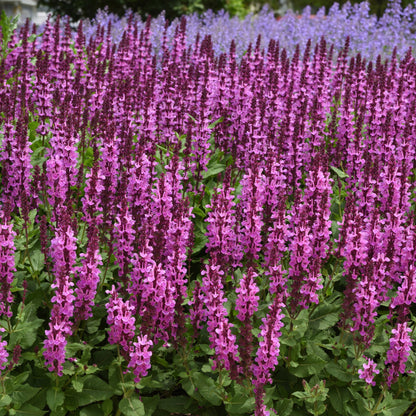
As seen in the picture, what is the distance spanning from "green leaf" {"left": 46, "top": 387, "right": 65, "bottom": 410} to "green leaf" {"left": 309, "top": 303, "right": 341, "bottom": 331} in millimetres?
1809

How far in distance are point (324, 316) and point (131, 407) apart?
5.06 feet

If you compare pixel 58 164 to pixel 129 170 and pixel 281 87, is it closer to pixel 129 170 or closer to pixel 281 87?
pixel 129 170

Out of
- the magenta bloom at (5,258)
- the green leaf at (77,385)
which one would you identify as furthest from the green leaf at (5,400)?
the magenta bloom at (5,258)

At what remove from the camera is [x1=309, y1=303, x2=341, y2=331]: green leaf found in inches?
170

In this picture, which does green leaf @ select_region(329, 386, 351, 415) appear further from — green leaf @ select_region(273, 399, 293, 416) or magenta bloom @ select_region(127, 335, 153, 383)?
magenta bloom @ select_region(127, 335, 153, 383)

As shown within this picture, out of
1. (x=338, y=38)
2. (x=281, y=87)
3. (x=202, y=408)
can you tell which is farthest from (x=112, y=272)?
(x=338, y=38)

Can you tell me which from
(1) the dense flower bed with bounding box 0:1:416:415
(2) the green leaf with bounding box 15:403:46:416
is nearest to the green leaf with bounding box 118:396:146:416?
(1) the dense flower bed with bounding box 0:1:416:415

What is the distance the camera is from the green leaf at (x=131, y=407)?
3777mm

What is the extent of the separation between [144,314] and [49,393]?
2.64 feet

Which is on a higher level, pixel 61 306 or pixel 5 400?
pixel 61 306

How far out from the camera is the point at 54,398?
373 centimetres

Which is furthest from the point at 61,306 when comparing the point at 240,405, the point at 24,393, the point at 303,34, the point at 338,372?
the point at 303,34

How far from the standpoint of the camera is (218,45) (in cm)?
1258

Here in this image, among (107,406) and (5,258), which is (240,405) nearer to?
(107,406)
